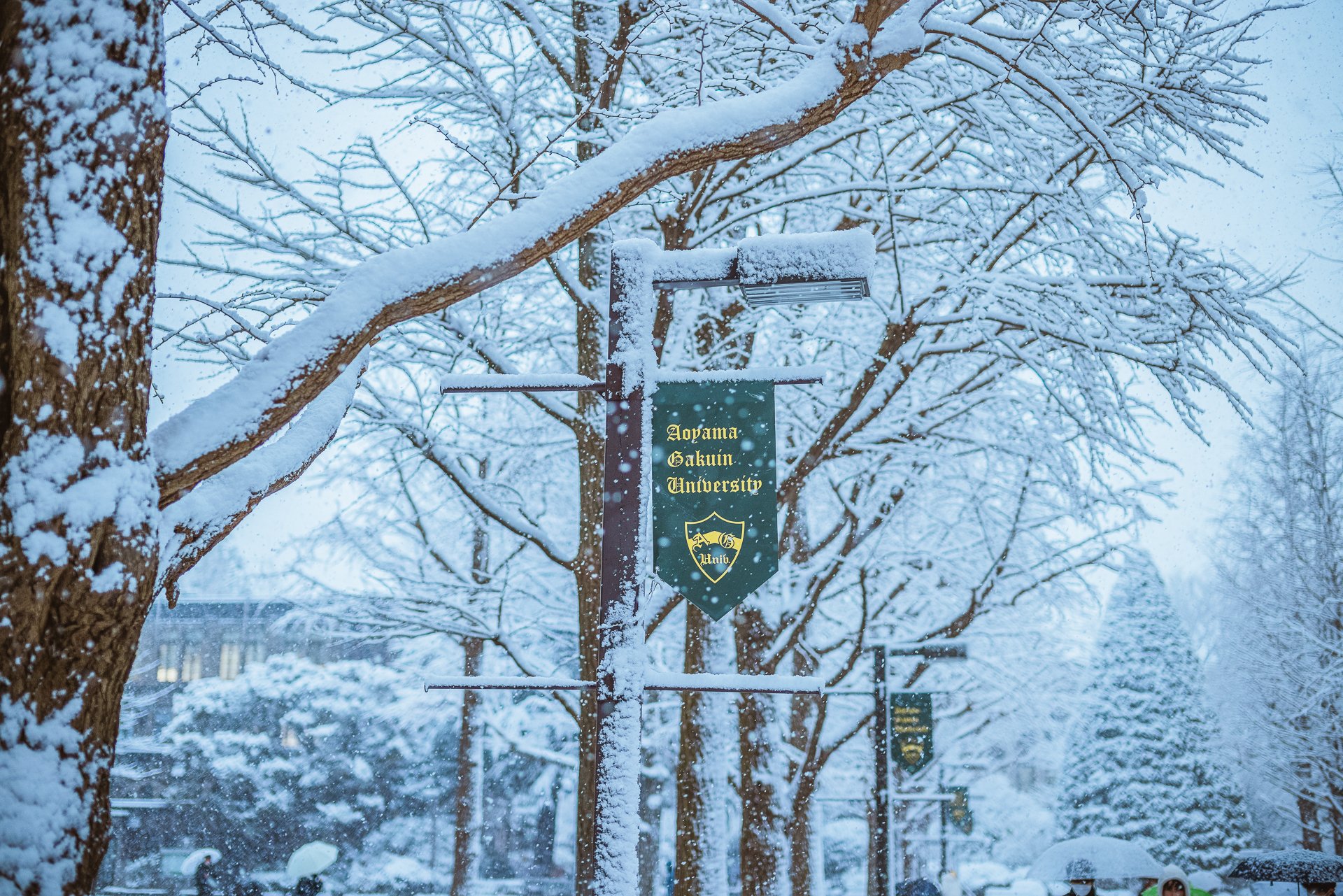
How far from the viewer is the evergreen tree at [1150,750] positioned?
24812mm

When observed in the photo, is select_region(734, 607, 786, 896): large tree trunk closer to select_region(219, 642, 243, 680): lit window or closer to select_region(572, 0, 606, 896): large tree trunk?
select_region(572, 0, 606, 896): large tree trunk

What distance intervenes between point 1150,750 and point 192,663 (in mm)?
23819

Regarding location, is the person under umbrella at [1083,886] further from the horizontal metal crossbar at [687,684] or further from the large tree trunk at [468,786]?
the large tree trunk at [468,786]

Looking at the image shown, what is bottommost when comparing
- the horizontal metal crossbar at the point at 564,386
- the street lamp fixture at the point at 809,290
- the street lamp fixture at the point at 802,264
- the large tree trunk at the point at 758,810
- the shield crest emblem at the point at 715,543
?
the large tree trunk at the point at 758,810

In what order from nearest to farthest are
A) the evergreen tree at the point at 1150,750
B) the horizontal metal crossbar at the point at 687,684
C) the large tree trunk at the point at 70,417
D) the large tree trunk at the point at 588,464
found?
the large tree trunk at the point at 70,417 < the horizontal metal crossbar at the point at 687,684 < the large tree trunk at the point at 588,464 < the evergreen tree at the point at 1150,750

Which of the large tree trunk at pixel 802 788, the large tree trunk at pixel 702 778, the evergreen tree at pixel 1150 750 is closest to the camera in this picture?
the large tree trunk at pixel 702 778

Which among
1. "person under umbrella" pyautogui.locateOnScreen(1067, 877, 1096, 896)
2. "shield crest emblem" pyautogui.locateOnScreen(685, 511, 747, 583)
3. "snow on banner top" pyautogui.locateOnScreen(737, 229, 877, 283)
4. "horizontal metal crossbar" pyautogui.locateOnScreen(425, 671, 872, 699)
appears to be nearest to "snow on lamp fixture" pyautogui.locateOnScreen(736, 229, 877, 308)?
"snow on banner top" pyautogui.locateOnScreen(737, 229, 877, 283)

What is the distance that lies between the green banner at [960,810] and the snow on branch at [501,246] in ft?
20.8

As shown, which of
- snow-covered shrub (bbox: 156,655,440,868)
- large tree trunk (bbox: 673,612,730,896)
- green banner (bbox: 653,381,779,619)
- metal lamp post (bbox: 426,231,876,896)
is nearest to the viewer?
metal lamp post (bbox: 426,231,876,896)

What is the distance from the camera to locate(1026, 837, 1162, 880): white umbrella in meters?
11.7

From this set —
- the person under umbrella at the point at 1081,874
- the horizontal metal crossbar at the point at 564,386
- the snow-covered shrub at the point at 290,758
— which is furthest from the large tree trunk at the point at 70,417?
the snow-covered shrub at the point at 290,758

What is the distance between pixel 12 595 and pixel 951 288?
19.7 ft

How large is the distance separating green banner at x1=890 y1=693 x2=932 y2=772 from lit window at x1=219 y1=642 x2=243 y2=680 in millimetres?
19723

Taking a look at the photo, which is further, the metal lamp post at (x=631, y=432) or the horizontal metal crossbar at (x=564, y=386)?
the horizontal metal crossbar at (x=564, y=386)
